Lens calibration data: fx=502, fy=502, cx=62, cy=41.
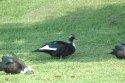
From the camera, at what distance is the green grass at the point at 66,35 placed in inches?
480

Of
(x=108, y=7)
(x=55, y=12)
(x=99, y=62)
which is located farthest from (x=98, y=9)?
(x=99, y=62)

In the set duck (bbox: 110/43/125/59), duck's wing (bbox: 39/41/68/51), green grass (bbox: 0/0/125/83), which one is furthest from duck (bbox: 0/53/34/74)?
duck (bbox: 110/43/125/59)

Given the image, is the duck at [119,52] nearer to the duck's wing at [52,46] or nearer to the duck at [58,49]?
the duck at [58,49]

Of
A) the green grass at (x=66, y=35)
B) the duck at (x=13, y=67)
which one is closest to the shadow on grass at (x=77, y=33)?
the green grass at (x=66, y=35)

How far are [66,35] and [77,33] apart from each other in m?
0.48

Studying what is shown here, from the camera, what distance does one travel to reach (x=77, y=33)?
2058cm

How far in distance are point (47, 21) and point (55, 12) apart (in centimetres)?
117

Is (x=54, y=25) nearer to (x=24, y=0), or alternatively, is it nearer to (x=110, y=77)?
(x=24, y=0)

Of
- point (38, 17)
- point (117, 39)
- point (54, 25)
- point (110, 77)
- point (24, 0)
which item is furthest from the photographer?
point (24, 0)

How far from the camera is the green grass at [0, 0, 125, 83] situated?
40.0ft

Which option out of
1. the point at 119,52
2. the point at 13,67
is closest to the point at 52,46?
the point at 119,52

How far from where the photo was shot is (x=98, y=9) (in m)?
23.4

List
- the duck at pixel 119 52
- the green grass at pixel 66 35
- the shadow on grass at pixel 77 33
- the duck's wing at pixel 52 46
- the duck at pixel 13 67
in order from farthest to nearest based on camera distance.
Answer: the shadow on grass at pixel 77 33
the duck's wing at pixel 52 46
the duck at pixel 119 52
the duck at pixel 13 67
the green grass at pixel 66 35

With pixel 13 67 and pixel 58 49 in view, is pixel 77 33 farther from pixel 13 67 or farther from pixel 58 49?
pixel 13 67
